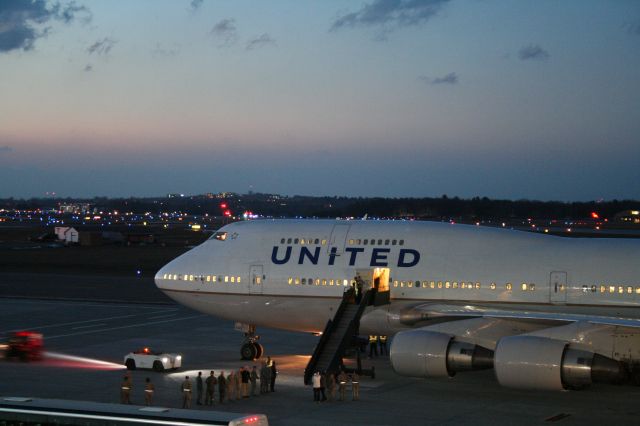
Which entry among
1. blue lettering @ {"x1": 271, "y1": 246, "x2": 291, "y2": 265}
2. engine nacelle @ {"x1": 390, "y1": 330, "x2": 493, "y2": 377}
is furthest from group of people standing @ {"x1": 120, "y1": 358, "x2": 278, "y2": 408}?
blue lettering @ {"x1": 271, "y1": 246, "x2": 291, "y2": 265}

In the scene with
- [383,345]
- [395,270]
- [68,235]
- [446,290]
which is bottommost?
[383,345]

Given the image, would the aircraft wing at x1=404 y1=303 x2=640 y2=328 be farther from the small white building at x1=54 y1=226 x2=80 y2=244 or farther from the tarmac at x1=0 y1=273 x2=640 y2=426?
the small white building at x1=54 y1=226 x2=80 y2=244

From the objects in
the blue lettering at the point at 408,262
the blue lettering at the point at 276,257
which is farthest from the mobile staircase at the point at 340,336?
the blue lettering at the point at 276,257

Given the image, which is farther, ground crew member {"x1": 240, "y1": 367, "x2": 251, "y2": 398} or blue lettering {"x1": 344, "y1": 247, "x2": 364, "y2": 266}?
blue lettering {"x1": 344, "y1": 247, "x2": 364, "y2": 266}

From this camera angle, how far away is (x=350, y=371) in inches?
1177

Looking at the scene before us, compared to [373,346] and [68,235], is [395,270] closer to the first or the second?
[373,346]

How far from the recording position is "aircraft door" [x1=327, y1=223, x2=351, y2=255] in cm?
3222

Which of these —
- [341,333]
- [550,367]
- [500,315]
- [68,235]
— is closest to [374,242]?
[341,333]

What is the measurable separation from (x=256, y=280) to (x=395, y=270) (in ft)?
17.7

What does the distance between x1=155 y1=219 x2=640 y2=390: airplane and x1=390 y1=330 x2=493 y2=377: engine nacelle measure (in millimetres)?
32

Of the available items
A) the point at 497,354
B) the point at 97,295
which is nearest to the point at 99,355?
the point at 497,354

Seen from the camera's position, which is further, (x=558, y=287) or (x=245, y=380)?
(x=558, y=287)

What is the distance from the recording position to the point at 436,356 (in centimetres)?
2656

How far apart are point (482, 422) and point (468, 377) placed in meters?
7.14
